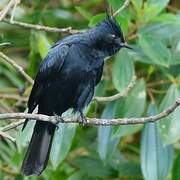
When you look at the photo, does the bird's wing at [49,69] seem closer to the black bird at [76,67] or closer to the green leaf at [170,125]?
the black bird at [76,67]

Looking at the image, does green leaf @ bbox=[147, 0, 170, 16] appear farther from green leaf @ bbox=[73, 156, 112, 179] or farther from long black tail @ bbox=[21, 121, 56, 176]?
green leaf @ bbox=[73, 156, 112, 179]

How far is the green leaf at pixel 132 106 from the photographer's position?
15.4ft

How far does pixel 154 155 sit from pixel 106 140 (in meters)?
0.31

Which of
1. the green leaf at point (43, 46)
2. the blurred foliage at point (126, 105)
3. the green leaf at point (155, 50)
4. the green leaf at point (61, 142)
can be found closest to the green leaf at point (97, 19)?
the blurred foliage at point (126, 105)

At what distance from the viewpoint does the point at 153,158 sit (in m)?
4.81

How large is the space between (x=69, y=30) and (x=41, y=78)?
312 mm

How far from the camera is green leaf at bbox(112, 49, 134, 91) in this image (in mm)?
4660

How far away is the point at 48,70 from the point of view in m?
4.32

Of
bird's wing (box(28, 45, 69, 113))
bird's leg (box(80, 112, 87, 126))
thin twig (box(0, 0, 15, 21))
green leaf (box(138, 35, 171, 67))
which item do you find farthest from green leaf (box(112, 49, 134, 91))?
thin twig (box(0, 0, 15, 21))

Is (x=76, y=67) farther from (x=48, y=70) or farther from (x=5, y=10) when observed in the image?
(x=5, y=10)

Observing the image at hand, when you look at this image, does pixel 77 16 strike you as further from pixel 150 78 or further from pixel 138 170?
pixel 138 170

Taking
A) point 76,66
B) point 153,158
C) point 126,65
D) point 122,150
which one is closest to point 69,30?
point 76,66

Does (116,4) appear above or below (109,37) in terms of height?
above

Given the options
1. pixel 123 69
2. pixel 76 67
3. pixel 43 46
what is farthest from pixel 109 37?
pixel 43 46
